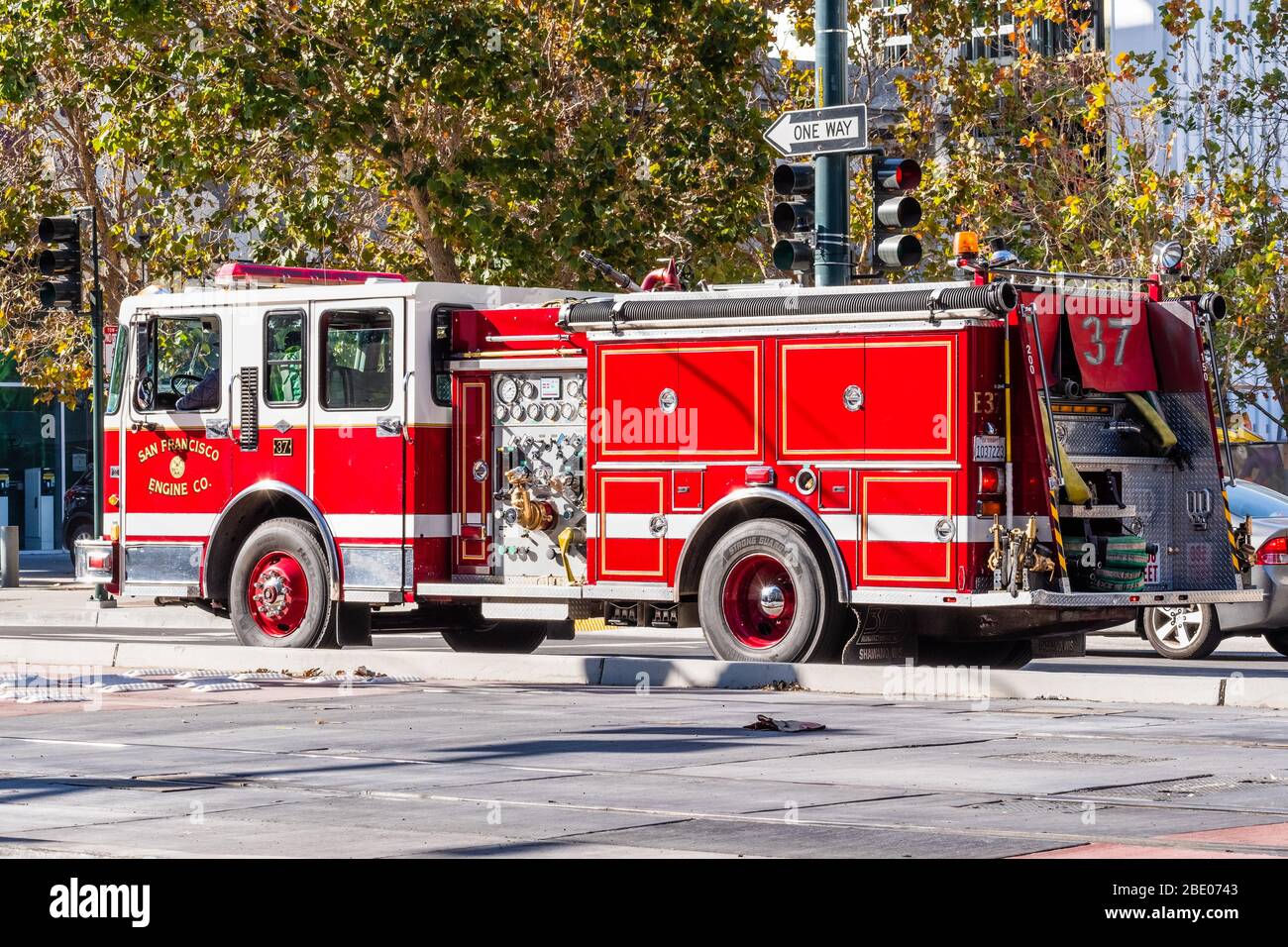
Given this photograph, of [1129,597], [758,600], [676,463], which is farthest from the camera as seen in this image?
[676,463]

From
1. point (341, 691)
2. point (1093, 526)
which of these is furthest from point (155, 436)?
point (1093, 526)

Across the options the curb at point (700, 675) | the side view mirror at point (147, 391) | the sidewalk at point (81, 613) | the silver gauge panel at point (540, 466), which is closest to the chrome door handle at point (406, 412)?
the silver gauge panel at point (540, 466)

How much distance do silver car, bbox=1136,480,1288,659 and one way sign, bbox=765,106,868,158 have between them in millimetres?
4509

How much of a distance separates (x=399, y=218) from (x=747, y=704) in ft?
54.6

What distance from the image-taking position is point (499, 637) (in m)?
18.9

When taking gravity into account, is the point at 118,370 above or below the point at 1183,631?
above

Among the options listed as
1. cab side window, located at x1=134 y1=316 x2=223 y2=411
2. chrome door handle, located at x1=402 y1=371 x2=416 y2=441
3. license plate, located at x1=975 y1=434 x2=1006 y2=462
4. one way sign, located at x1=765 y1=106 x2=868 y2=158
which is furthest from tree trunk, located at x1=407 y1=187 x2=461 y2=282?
license plate, located at x1=975 y1=434 x2=1006 y2=462

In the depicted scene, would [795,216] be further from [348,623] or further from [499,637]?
[348,623]

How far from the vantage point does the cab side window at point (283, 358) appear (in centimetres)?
1783

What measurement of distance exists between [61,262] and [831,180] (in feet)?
35.7

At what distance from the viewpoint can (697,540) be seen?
16.0m

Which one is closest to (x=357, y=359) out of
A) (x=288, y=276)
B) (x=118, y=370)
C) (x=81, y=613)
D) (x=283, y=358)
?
(x=283, y=358)

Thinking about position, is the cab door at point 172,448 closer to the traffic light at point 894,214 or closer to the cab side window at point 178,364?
the cab side window at point 178,364

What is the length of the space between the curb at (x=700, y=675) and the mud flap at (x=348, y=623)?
3.33ft
